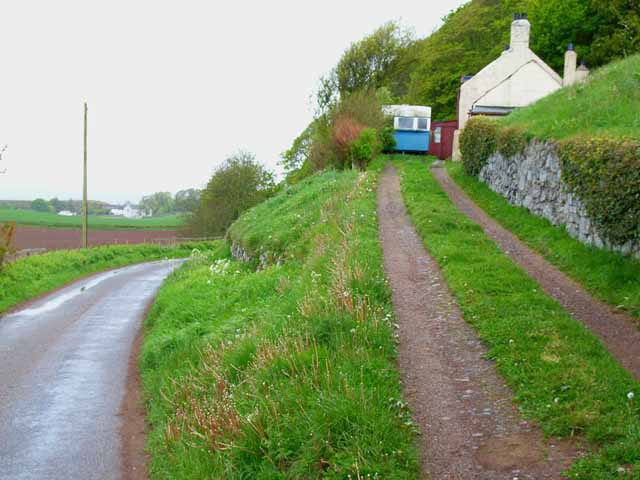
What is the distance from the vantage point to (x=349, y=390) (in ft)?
26.0

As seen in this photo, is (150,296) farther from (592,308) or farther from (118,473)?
(592,308)

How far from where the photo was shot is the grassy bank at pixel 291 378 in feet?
24.6

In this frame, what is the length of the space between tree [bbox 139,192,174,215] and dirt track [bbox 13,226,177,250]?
6885 cm

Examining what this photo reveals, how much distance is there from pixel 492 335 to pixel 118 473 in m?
5.76

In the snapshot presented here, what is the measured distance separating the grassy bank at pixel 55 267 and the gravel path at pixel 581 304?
760 inches

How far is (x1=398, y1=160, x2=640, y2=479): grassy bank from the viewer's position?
6.97m

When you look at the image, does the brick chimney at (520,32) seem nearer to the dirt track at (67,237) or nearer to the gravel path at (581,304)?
the gravel path at (581,304)

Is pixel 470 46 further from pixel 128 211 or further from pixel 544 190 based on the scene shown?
pixel 128 211

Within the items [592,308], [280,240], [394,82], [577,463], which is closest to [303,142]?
[394,82]

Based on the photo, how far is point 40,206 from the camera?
416 feet

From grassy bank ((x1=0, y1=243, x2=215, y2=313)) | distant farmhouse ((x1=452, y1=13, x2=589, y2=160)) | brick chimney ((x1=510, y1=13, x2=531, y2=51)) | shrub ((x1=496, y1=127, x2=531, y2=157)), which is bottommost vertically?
grassy bank ((x1=0, y1=243, x2=215, y2=313))

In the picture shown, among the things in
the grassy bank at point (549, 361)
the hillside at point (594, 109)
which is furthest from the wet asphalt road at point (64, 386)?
the hillside at point (594, 109)

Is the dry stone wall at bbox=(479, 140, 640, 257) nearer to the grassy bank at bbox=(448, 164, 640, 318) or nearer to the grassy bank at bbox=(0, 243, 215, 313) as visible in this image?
the grassy bank at bbox=(448, 164, 640, 318)

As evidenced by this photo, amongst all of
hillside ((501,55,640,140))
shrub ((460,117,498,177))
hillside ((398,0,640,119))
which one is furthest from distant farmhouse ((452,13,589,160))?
hillside ((501,55,640,140))
